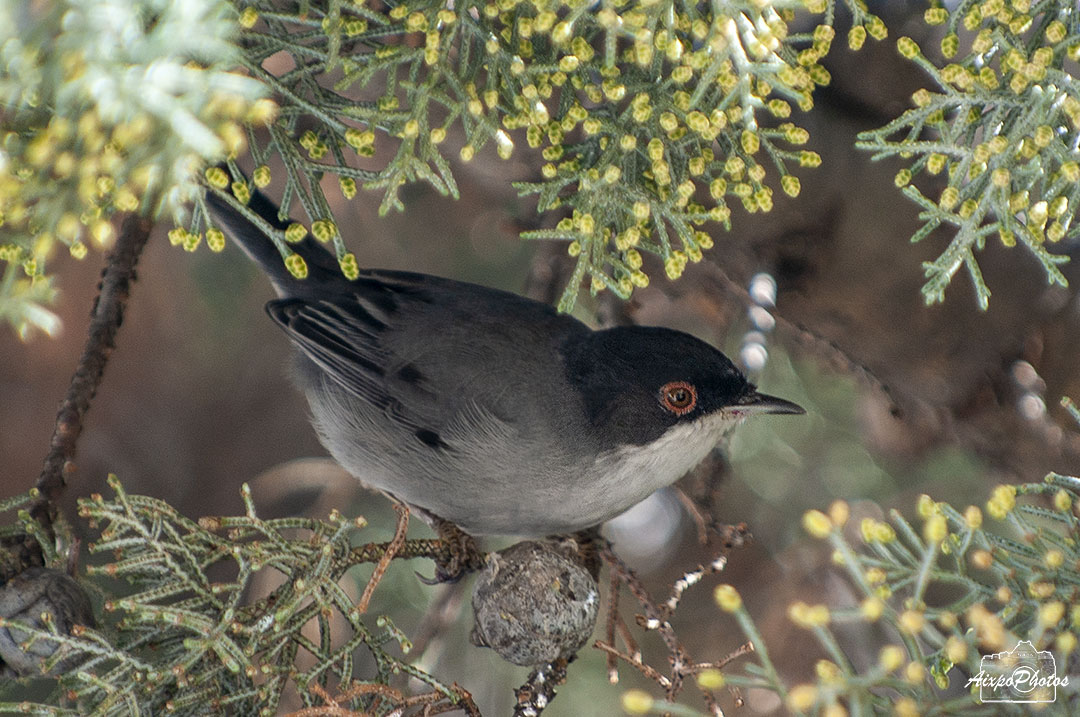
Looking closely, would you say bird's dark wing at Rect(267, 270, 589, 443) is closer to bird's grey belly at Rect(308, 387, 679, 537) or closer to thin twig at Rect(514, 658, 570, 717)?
bird's grey belly at Rect(308, 387, 679, 537)

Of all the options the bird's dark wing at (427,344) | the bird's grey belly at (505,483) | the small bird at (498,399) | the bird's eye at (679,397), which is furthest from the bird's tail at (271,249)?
Result: the bird's eye at (679,397)

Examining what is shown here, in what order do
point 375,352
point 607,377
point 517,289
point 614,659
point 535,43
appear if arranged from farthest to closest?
point 517,289 < point 375,352 < point 607,377 < point 614,659 < point 535,43

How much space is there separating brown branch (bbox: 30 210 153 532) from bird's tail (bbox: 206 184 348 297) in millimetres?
407

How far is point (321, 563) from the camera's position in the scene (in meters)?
1.55

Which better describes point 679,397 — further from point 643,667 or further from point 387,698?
point 387,698

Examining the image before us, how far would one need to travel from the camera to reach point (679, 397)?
2133 millimetres

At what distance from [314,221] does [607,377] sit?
0.96m

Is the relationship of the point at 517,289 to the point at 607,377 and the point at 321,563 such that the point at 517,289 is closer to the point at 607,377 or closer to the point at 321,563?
the point at 607,377

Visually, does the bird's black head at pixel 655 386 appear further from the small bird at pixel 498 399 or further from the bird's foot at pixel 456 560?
the bird's foot at pixel 456 560

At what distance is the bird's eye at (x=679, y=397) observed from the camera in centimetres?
212

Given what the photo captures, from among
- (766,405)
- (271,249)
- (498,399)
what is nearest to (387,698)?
(498,399)

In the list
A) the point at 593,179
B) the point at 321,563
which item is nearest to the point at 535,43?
the point at 593,179

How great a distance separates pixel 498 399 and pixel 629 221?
29.2 inches

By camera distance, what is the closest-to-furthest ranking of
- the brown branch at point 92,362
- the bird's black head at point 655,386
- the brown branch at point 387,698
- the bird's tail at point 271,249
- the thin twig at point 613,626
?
the brown branch at point 387,698, the thin twig at point 613,626, the brown branch at point 92,362, the bird's black head at point 655,386, the bird's tail at point 271,249
